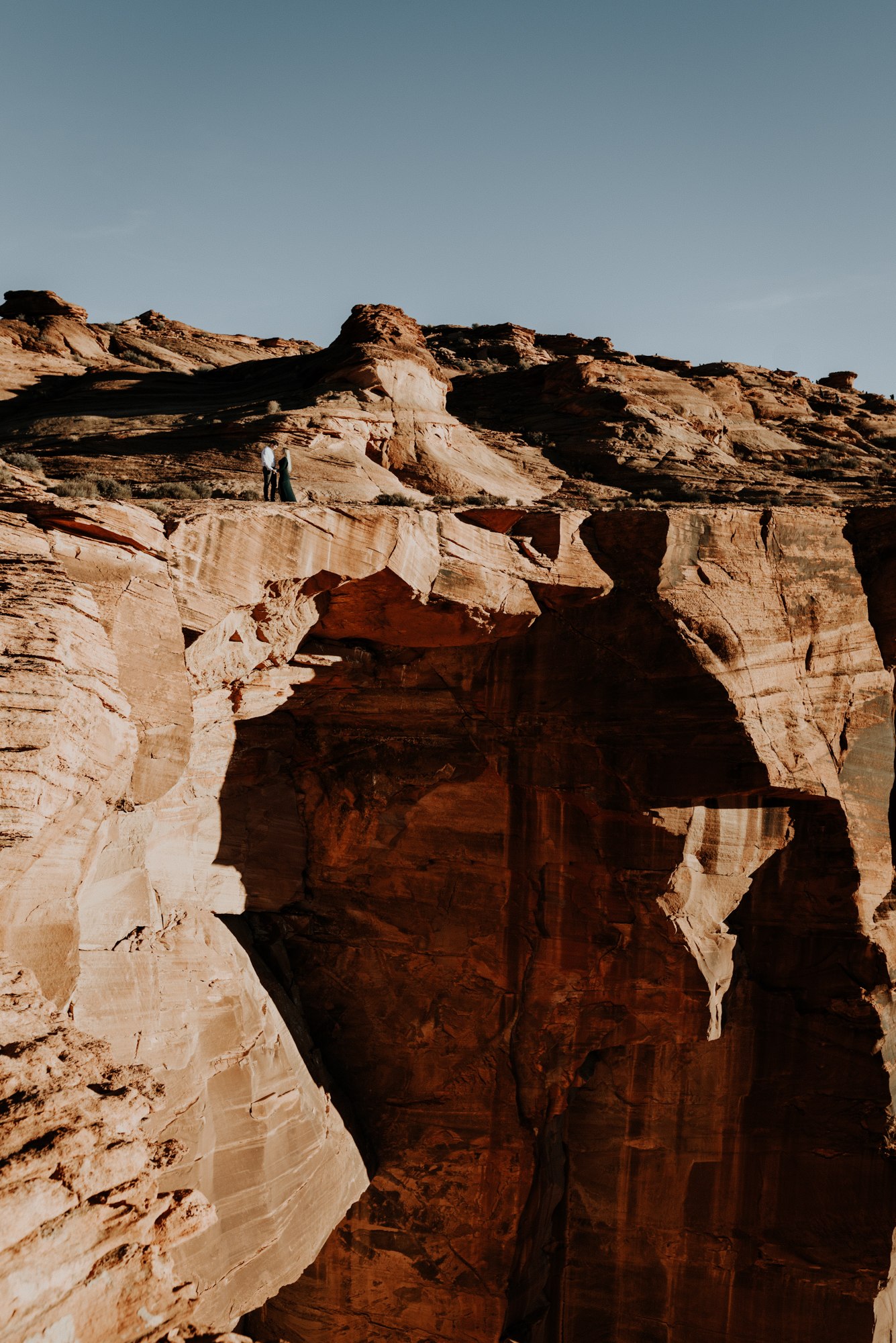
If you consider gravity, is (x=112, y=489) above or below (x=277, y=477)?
below

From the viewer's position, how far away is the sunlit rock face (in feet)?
46.1

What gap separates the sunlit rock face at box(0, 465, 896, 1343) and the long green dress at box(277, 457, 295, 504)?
1.37m

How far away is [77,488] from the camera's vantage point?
13383 mm

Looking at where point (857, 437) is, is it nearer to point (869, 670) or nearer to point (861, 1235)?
point (869, 670)

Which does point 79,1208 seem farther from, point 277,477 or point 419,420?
point 419,420

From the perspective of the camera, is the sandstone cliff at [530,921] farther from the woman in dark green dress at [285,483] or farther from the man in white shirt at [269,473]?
the man in white shirt at [269,473]

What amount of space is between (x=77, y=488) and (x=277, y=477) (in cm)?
302

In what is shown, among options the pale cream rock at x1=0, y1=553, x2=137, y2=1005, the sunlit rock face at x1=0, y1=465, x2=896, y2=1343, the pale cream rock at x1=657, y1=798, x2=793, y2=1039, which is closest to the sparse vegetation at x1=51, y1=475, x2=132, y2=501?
the sunlit rock face at x1=0, y1=465, x2=896, y2=1343

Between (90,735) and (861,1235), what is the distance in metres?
15.6

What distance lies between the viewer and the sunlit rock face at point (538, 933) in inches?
554

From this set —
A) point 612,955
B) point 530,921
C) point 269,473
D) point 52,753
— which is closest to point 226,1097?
point 530,921

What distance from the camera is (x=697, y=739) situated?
15156 millimetres

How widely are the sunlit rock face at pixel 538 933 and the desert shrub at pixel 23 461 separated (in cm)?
579

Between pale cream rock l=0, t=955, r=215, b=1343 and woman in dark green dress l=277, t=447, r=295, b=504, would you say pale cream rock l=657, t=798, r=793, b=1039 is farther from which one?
pale cream rock l=0, t=955, r=215, b=1343
